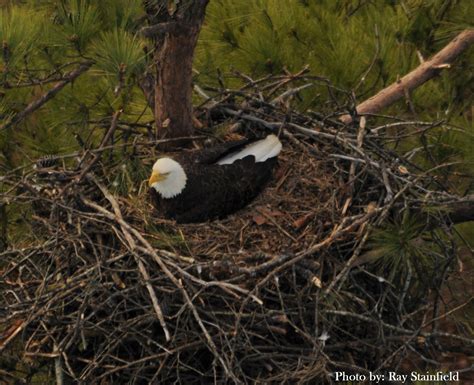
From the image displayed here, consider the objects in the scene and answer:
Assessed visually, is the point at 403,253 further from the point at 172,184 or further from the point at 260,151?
the point at 172,184

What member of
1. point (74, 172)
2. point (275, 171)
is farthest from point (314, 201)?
point (74, 172)

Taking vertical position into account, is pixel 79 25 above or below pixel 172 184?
above

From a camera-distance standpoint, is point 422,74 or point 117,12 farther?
point 422,74

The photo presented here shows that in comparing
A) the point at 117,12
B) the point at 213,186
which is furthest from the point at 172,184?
the point at 117,12

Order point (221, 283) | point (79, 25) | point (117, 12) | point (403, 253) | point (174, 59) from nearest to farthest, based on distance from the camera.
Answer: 1. point (221, 283)
2. point (403, 253)
3. point (79, 25)
4. point (174, 59)
5. point (117, 12)

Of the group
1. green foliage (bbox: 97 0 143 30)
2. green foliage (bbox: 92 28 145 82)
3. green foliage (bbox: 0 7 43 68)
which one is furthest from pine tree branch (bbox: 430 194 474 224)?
green foliage (bbox: 0 7 43 68)

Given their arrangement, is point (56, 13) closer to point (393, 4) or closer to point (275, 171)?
point (275, 171)

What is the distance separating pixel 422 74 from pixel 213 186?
1.07 m

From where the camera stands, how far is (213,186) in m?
4.71

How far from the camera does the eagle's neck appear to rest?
4.54 metres

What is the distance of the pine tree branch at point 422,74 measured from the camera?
15.8 ft

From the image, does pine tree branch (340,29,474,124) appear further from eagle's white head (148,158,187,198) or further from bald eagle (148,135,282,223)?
eagle's white head (148,158,187,198)

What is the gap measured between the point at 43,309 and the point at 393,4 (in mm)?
2811

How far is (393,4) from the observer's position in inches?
227
